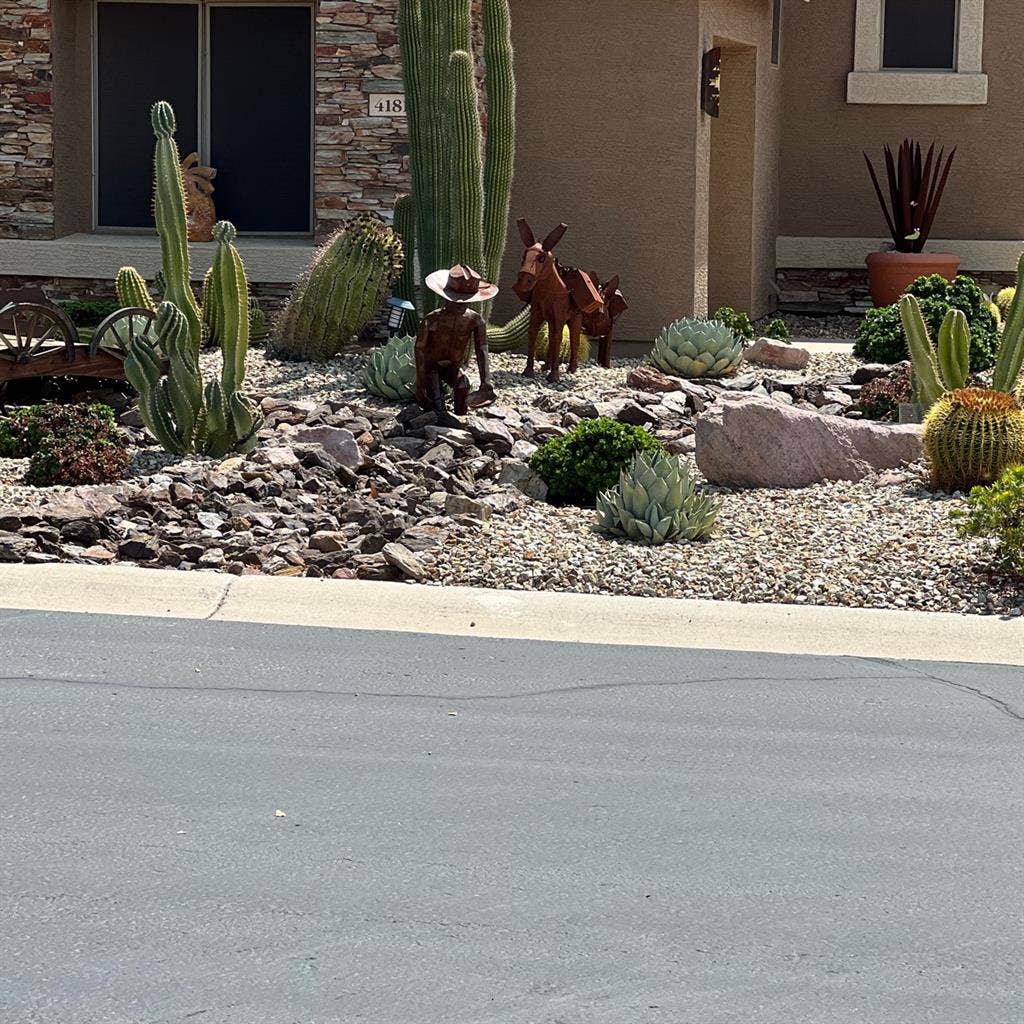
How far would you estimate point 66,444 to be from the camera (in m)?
10.2

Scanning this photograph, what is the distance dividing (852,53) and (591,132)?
4635 mm

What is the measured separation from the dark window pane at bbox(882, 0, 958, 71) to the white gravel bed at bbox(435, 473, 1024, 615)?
1041 cm

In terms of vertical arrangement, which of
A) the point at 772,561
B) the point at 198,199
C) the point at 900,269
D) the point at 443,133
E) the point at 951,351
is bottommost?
the point at 772,561

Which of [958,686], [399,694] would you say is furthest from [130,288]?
[958,686]

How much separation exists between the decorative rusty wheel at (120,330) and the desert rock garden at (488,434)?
0.14 feet

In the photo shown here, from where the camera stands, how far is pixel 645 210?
15.5 meters

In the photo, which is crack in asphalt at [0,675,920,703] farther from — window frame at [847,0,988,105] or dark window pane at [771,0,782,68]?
window frame at [847,0,988,105]

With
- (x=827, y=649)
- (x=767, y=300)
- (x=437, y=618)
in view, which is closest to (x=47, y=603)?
(x=437, y=618)

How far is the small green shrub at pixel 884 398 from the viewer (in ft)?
40.5

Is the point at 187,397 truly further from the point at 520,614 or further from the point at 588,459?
the point at 520,614

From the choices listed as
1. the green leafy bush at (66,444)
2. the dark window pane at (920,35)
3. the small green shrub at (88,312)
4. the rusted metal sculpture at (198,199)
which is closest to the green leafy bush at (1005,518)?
the green leafy bush at (66,444)

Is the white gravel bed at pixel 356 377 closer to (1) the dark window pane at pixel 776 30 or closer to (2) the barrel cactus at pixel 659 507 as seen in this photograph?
(2) the barrel cactus at pixel 659 507

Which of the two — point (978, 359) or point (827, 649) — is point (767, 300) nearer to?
point (978, 359)

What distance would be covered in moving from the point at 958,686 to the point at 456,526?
3214 millimetres
